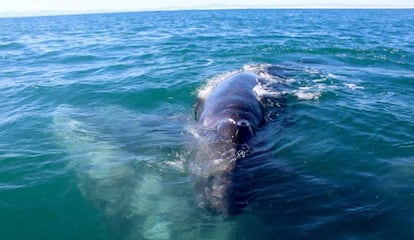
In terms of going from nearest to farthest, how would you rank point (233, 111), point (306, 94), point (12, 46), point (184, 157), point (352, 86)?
point (184, 157) → point (233, 111) → point (306, 94) → point (352, 86) → point (12, 46)

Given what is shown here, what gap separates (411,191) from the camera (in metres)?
10.8

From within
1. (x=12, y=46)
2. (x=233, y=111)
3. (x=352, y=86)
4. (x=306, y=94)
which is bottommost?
(x=233, y=111)

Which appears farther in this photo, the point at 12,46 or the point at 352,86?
the point at 12,46

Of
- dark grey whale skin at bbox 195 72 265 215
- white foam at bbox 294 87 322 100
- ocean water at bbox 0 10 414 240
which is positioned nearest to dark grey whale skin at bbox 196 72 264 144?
dark grey whale skin at bbox 195 72 265 215

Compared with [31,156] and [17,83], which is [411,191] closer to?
[31,156]

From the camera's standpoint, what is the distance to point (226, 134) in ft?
43.1

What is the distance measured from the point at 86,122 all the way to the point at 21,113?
389cm

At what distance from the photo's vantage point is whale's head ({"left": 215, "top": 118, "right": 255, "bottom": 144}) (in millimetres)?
13023

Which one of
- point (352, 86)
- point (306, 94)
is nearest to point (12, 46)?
point (306, 94)

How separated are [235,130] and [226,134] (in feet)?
1.18

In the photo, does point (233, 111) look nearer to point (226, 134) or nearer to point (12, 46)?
point (226, 134)

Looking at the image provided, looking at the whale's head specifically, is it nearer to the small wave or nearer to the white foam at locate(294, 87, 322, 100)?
the white foam at locate(294, 87, 322, 100)

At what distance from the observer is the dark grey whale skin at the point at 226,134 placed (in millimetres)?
10188

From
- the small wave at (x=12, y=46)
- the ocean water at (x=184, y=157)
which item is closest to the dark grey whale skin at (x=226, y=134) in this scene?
the ocean water at (x=184, y=157)
